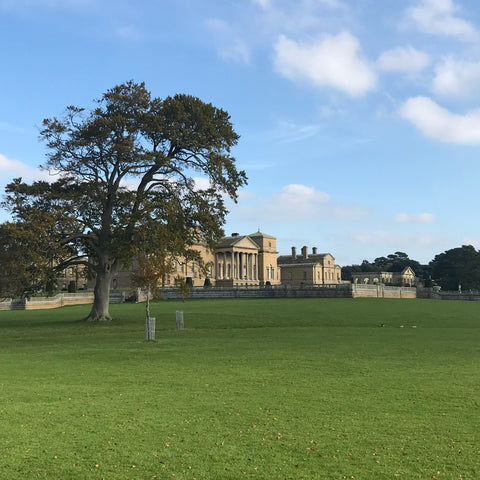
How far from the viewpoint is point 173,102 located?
37.5 metres

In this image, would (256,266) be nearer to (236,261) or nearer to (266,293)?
(236,261)

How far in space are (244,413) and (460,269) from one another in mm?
123901

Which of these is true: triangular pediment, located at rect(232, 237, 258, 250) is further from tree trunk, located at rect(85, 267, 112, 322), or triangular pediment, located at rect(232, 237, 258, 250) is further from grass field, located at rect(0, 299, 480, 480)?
grass field, located at rect(0, 299, 480, 480)

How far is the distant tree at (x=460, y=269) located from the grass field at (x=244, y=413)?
4290 inches

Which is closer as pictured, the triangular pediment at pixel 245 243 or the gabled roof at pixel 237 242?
the gabled roof at pixel 237 242

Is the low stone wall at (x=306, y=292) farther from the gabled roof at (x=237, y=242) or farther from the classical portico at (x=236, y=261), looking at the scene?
Answer: the gabled roof at (x=237, y=242)

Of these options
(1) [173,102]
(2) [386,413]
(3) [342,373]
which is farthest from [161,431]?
(1) [173,102]

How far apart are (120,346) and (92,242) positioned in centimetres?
1719

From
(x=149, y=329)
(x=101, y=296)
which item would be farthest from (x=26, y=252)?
(x=149, y=329)

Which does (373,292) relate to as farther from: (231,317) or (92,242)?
(92,242)

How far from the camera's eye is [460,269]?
122750 mm

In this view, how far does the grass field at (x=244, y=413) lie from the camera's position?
7176mm

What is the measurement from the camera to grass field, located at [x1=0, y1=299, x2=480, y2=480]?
7176mm

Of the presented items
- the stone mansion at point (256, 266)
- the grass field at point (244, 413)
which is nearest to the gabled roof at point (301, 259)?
the stone mansion at point (256, 266)
